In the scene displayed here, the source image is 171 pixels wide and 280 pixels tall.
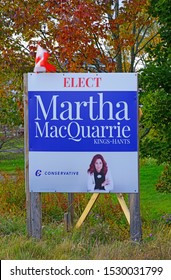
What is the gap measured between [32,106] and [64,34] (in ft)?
7.01

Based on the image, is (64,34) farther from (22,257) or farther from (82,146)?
(22,257)

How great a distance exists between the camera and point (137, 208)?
253 inches

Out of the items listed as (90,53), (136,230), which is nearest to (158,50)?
(90,53)

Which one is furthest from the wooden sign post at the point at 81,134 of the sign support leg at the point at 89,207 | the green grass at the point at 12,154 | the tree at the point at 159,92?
the green grass at the point at 12,154

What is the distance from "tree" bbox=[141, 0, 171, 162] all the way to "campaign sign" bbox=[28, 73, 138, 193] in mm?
1458

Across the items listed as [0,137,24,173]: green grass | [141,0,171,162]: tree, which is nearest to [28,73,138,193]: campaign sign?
[141,0,171,162]: tree

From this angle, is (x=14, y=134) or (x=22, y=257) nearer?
(x=22, y=257)

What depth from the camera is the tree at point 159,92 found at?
7762 mm

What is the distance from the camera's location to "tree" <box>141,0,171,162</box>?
7762mm

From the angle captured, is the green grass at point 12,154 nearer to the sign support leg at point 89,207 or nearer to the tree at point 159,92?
the tree at point 159,92

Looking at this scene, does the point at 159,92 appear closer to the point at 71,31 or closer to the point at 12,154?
the point at 71,31

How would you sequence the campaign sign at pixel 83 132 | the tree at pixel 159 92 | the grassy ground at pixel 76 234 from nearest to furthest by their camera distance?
the grassy ground at pixel 76 234 → the campaign sign at pixel 83 132 → the tree at pixel 159 92

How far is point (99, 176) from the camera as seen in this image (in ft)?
21.0

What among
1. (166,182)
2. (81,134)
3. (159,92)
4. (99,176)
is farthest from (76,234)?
(166,182)
